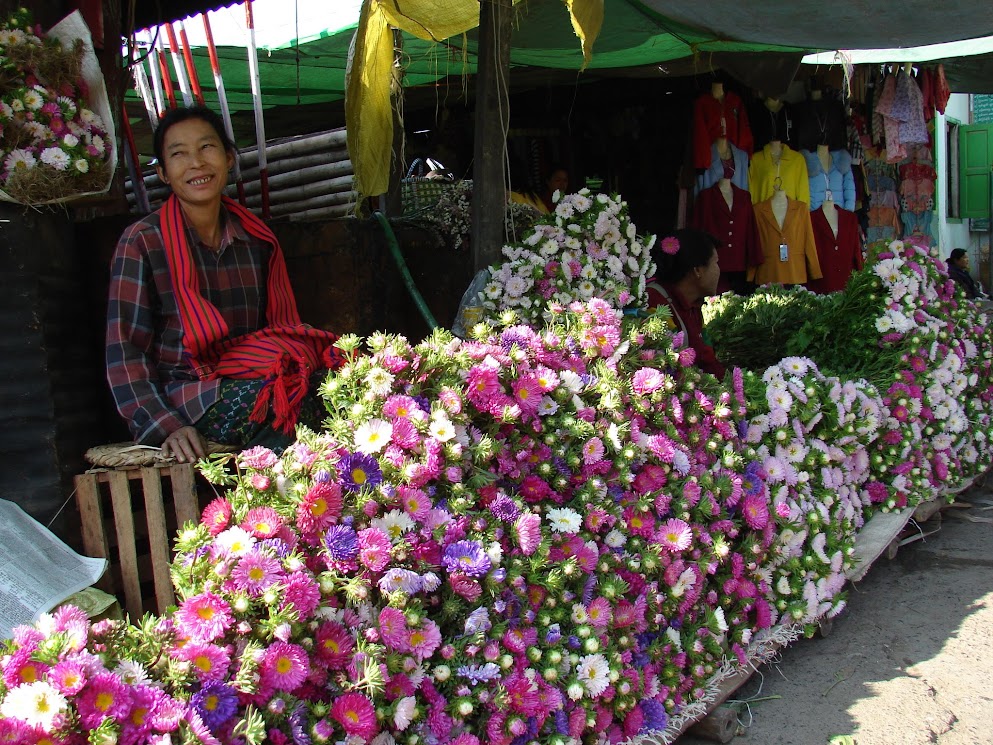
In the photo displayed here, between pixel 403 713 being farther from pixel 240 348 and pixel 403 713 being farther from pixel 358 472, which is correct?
pixel 240 348

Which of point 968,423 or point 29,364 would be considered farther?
point 968,423

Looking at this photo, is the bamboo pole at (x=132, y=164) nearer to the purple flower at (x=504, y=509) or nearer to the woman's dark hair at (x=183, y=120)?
the woman's dark hair at (x=183, y=120)

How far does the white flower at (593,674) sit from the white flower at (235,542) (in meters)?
0.82

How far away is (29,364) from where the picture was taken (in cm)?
249

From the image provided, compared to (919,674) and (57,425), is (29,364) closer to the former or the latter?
(57,425)

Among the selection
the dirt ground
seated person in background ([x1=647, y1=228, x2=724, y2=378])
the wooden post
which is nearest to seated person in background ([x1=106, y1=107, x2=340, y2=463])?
the wooden post

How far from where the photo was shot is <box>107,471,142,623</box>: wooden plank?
2361mm

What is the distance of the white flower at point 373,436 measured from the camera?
1.97m

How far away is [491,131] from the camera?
12.3ft

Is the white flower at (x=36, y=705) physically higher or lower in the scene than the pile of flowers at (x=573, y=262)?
lower

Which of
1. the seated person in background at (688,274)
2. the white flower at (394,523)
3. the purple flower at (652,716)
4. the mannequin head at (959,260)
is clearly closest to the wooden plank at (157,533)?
the white flower at (394,523)

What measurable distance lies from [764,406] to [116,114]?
257 centimetres

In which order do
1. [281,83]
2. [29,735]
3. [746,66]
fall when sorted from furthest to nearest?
[281,83]
[746,66]
[29,735]

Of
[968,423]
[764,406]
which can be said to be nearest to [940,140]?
[968,423]
